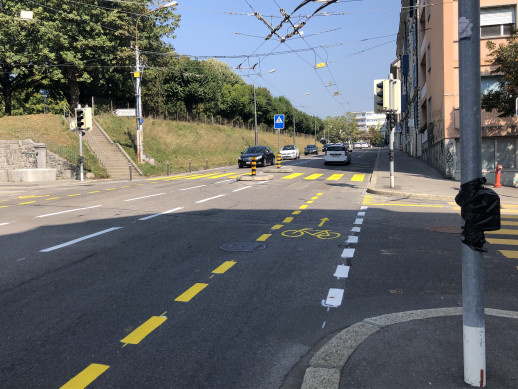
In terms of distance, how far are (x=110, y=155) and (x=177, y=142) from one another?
43.6 feet

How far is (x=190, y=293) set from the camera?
5.16 m

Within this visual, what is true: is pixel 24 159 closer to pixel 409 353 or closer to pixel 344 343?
pixel 344 343

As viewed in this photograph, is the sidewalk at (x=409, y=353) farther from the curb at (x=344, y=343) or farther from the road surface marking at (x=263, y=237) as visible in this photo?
the road surface marking at (x=263, y=237)

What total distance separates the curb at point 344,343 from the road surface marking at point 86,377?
5.04 feet

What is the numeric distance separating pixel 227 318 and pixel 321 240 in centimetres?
404

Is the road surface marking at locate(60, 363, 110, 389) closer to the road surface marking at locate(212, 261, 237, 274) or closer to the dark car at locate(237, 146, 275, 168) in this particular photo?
the road surface marking at locate(212, 261, 237, 274)

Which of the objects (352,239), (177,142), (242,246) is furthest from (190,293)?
(177,142)

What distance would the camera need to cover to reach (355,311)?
4645 mm

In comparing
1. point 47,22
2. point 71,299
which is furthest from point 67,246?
point 47,22

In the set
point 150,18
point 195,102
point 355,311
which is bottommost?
point 355,311

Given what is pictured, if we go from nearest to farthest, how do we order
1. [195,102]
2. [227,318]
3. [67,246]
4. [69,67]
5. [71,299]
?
[227,318] < [71,299] < [67,246] < [69,67] < [195,102]

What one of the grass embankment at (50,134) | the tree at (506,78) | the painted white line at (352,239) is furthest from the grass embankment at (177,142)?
the painted white line at (352,239)

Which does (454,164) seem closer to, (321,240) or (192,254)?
(321,240)

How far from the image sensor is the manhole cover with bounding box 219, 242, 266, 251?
7420mm
